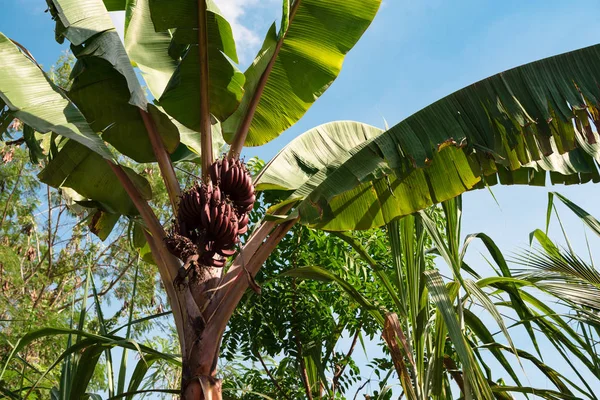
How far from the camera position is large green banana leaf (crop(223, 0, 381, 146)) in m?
4.17

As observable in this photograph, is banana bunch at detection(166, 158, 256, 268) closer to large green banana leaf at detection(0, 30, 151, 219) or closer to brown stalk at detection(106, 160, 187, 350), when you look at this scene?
brown stalk at detection(106, 160, 187, 350)

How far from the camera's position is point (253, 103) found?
167 inches

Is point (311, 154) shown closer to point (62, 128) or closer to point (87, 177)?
point (87, 177)

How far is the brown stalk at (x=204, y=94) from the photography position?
3745mm

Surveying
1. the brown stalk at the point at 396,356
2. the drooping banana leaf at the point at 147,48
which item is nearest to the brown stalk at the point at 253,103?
the drooping banana leaf at the point at 147,48

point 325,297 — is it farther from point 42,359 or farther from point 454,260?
point 42,359

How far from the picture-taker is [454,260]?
303cm

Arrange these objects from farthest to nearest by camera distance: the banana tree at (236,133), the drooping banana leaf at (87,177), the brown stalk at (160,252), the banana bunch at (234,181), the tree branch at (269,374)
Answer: the tree branch at (269,374), the drooping banana leaf at (87,177), the banana bunch at (234,181), the brown stalk at (160,252), the banana tree at (236,133)

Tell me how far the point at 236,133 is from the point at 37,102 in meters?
1.22

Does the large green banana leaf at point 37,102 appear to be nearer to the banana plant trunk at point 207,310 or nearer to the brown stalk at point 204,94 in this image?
the brown stalk at point 204,94

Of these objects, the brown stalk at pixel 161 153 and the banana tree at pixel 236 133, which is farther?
the brown stalk at pixel 161 153

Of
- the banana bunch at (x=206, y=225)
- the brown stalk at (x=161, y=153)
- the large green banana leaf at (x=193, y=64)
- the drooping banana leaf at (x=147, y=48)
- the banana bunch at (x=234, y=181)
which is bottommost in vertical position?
the banana bunch at (x=206, y=225)

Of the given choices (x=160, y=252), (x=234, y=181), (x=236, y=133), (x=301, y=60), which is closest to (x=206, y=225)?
(x=234, y=181)

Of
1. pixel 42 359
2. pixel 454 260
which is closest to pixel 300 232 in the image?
pixel 454 260
